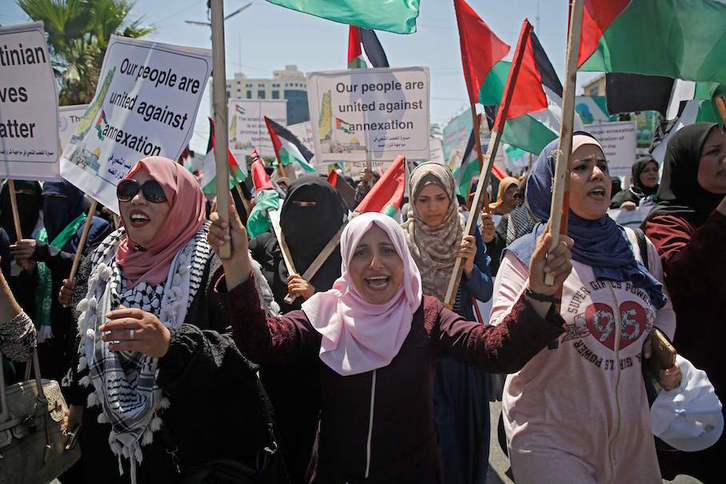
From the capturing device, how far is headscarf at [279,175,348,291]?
340 cm

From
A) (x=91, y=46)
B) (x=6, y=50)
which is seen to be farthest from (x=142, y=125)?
(x=91, y=46)

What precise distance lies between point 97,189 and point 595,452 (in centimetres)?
248

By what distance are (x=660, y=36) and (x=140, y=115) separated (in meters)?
2.43

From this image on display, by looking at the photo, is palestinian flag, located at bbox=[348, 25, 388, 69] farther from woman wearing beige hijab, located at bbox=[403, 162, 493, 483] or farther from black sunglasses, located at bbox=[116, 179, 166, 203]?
black sunglasses, located at bbox=[116, 179, 166, 203]

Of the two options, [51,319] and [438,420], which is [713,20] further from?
[51,319]

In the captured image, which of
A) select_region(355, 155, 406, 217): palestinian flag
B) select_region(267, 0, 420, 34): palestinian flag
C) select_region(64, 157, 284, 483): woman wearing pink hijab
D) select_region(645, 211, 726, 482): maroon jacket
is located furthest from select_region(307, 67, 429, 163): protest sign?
select_region(64, 157, 284, 483): woman wearing pink hijab

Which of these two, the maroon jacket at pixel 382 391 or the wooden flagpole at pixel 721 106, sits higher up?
the wooden flagpole at pixel 721 106

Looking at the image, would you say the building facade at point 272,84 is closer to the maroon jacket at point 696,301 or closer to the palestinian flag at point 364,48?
the palestinian flag at point 364,48

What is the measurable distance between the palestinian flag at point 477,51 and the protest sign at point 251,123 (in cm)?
591

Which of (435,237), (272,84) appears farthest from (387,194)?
(272,84)

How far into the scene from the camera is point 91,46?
15.5 meters

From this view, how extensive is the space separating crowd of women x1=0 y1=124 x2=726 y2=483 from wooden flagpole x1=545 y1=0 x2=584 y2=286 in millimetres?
55

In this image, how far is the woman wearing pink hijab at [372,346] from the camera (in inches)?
70.3

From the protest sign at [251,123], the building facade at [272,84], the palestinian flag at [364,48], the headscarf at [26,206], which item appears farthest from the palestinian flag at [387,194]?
the building facade at [272,84]
